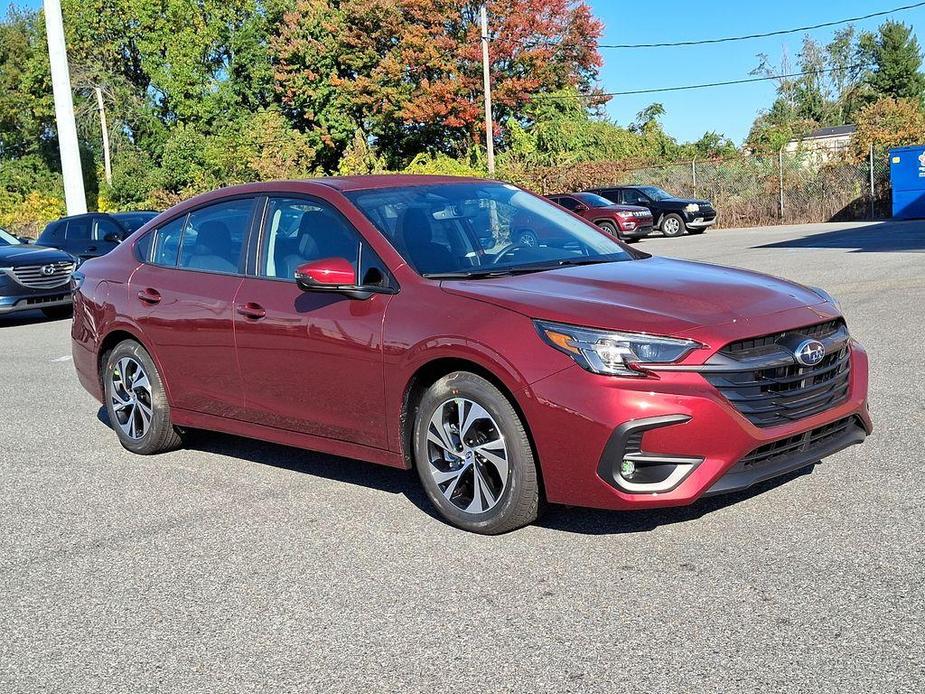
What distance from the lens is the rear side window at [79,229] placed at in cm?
2067

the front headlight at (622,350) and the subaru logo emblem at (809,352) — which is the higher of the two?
the front headlight at (622,350)

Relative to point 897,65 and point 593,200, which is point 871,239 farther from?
point 897,65

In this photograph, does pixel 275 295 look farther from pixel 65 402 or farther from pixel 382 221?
pixel 65 402

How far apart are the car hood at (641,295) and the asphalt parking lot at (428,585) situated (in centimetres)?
94

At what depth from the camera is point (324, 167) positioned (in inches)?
2037

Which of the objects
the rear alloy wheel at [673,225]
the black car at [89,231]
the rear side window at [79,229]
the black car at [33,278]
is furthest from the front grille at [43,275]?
the rear alloy wheel at [673,225]

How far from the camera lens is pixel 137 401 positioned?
6.72 metres

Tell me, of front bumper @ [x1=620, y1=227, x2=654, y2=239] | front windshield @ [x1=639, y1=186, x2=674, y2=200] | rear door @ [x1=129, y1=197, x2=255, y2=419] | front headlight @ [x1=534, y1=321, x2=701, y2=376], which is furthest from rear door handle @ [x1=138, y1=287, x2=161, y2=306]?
front windshield @ [x1=639, y1=186, x2=674, y2=200]

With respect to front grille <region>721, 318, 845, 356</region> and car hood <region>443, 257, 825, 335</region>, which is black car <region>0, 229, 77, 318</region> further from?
front grille <region>721, 318, 845, 356</region>

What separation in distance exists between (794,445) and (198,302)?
3336mm

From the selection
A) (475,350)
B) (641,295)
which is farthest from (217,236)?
(641,295)

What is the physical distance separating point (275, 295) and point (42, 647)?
230cm

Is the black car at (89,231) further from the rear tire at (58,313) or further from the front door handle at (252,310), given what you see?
the front door handle at (252,310)

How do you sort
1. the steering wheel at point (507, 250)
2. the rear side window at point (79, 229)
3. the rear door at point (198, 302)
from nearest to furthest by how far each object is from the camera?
1. the steering wheel at point (507, 250)
2. the rear door at point (198, 302)
3. the rear side window at point (79, 229)
